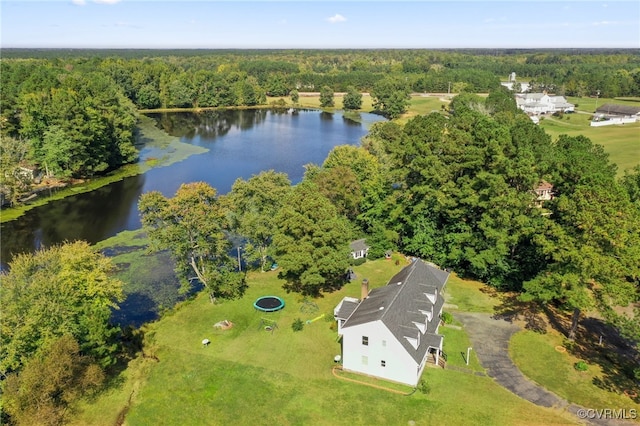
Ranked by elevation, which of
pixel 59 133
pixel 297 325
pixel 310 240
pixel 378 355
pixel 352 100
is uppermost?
pixel 352 100

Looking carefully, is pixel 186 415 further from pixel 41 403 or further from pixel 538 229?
pixel 538 229

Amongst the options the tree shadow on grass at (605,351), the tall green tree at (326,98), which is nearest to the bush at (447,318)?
the tree shadow on grass at (605,351)

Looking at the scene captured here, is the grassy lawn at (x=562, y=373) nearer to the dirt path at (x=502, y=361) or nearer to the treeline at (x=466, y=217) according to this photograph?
the dirt path at (x=502, y=361)

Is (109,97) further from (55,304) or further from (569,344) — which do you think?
(569,344)

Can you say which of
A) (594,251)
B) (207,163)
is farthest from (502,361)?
(207,163)

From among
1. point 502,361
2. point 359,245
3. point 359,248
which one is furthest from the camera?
point 359,245

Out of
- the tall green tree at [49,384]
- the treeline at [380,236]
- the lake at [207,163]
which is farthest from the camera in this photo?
the lake at [207,163]

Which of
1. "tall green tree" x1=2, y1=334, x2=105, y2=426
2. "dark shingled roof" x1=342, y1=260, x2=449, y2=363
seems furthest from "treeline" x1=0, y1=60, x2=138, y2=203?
Answer: "dark shingled roof" x1=342, y1=260, x2=449, y2=363

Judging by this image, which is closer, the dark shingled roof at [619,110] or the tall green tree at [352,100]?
the dark shingled roof at [619,110]
